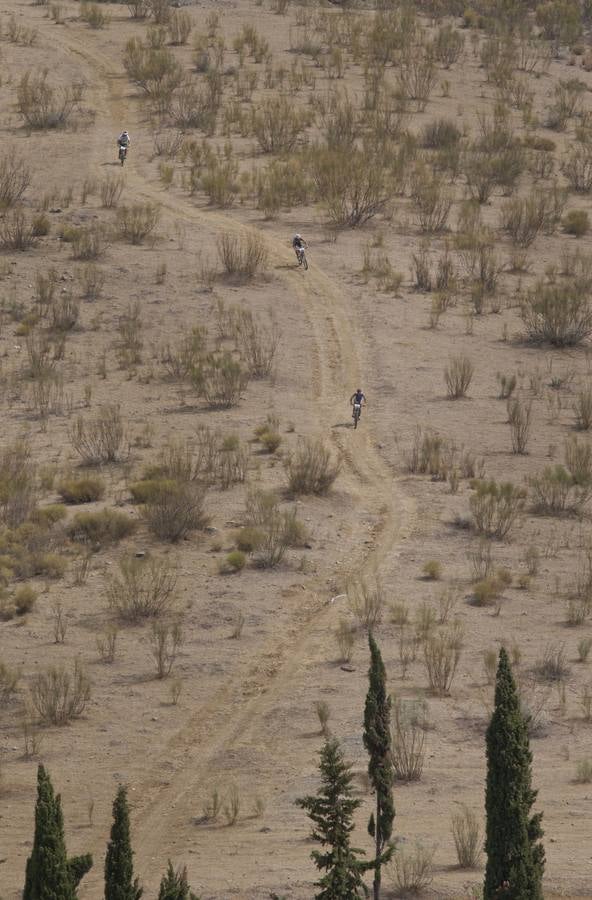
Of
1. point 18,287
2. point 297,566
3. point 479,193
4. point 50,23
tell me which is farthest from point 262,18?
point 297,566

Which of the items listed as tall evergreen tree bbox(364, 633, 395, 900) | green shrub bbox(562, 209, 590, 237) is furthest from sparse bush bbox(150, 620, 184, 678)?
green shrub bbox(562, 209, 590, 237)

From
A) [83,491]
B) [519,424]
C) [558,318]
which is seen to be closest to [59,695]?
[83,491]

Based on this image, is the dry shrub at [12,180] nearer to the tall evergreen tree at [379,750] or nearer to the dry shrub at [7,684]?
the dry shrub at [7,684]

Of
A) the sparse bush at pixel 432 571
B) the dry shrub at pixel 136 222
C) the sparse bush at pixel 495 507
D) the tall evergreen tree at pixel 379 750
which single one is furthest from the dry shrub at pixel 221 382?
the tall evergreen tree at pixel 379 750

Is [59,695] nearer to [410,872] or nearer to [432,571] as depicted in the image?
[410,872]

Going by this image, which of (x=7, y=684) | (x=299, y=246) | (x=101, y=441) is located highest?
(x=299, y=246)

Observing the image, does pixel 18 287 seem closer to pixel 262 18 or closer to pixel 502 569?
pixel 502 569

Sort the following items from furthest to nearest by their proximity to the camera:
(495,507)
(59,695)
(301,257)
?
(301,257) → (495,507) → (59,695)
